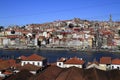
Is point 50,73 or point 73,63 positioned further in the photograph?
point 73,63

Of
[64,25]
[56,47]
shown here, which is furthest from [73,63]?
[64,25]

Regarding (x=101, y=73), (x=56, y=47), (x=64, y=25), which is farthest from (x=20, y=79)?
(x=64, y=25)

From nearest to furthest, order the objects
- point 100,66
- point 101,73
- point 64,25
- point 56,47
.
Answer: point 101,73
point 100,66
point 56,47
point 64,25

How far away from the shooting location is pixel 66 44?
245 feet

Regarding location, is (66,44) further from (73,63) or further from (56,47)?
A: (73,63)

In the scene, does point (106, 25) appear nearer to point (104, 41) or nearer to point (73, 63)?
point (104, 41)

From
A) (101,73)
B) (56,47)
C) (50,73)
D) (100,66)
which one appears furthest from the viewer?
(56,47)

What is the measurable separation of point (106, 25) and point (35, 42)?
125 feet

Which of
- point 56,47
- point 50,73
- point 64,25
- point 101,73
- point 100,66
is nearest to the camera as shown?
point 101,73

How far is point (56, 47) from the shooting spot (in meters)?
73.2

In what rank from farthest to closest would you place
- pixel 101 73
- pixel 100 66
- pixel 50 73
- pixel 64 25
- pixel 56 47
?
pixel 64 25 → pixel 56 47 → pixel 100 66 → pixel 50 73 → pixel 101 73

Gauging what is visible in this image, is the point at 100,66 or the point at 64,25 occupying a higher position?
the point at 64,25

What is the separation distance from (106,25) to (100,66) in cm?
8643

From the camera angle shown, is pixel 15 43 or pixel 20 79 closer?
pixel 20 79
